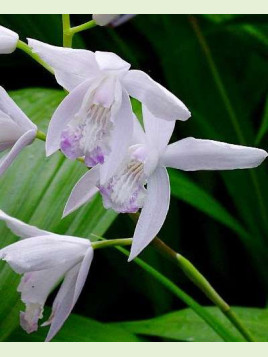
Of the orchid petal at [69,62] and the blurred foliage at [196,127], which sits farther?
the blurred foliage at [196,127]

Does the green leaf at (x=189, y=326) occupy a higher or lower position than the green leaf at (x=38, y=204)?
lower

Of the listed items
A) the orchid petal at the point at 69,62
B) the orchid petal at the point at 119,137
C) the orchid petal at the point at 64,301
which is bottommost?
the orchid petal at the point at 64,301

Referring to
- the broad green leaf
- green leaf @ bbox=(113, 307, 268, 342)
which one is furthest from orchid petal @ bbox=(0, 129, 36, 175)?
green leaf @ bbox=(113, 307, 268, 342)

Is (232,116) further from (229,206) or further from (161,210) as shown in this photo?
(161,210)

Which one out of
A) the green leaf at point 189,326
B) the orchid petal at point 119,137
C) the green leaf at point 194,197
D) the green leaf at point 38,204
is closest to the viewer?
the orchid petal at point 119,137

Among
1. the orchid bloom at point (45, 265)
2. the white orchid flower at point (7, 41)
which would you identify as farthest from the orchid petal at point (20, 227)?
the white orchid flower at point (7, 41)

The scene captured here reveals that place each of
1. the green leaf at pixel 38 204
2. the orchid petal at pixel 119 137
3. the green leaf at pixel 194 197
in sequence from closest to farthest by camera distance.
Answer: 1. the orchid petal at pixel 119 137
2. the green leaf at pixel 38 204
3. the green leaf at pixel 194 197

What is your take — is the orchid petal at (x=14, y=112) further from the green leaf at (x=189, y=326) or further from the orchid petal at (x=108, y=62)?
the green leaf at (x=189, y=326)
